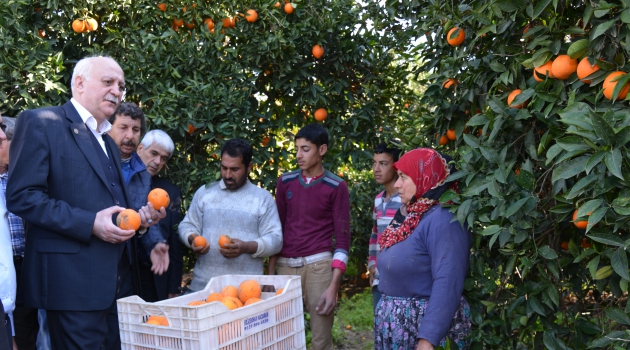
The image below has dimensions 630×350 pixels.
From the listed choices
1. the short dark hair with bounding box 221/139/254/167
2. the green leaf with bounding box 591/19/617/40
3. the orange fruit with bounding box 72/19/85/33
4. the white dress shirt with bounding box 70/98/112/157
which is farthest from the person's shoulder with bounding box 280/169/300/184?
the green leaf with bounding box 591/19/617/40

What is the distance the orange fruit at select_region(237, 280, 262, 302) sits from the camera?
2.64 metres

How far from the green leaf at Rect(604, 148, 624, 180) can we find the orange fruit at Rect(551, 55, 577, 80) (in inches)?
17.8

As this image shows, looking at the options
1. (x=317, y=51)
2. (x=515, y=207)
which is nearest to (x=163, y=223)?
(x=317, y=51)

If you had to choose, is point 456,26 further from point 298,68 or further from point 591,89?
point 298,68

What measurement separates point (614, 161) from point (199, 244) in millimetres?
2355

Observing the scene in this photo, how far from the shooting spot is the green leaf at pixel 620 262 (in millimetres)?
1812

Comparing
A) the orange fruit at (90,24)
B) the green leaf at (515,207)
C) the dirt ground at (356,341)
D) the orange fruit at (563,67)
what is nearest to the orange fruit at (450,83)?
the orange fruit at (563,67)

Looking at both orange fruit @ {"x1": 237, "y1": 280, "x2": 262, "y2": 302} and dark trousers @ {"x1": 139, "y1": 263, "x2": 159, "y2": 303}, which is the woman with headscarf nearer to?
orange fruit @ {"x1": 237, "y1": 280, "x2": 262, "y2": 302}

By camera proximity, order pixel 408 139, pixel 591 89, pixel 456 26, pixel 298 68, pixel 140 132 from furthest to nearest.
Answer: pixel 298 68
pixel 140 132
pixel 408 139
pixel 456 26
pixel 591 89

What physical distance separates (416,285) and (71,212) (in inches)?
55.7

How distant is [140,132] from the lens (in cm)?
355

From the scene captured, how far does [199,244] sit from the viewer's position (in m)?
3.46

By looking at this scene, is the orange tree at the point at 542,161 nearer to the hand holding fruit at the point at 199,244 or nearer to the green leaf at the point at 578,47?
the green leaf at the point at 578,47

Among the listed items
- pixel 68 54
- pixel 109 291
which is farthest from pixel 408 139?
pixel 68 54
